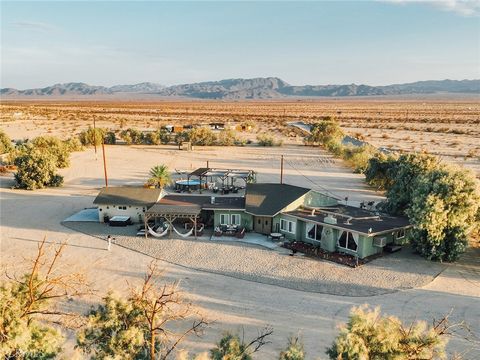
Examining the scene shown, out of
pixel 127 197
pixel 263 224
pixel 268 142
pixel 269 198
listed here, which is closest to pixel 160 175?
pixel 127 197

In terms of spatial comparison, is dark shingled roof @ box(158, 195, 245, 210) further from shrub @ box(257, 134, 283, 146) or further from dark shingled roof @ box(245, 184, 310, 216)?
Answer: shrub @ box(257, 134, 283, 146)

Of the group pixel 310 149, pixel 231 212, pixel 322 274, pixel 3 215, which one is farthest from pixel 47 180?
pixel 310 149

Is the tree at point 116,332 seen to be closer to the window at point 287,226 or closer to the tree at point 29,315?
the tree at point 29,315

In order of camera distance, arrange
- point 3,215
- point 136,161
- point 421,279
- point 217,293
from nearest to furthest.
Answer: point 217,293, point 421,279, point 3,215, point 136,161

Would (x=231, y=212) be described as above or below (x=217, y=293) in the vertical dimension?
above

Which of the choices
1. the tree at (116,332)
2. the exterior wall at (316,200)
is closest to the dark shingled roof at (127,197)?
the exterior wall at (316,200)

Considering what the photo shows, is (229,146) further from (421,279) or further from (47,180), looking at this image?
(421,279)
